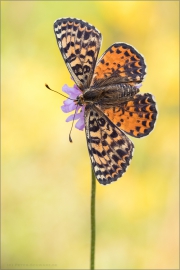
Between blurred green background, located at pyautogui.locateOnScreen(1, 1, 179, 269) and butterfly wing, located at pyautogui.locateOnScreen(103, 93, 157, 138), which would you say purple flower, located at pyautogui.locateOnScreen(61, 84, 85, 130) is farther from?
blurred green background, located at pyautogui.locateOnScreen(1, 1, 179, 269)

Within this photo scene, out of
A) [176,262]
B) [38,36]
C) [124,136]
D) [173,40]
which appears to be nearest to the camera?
[124,136]

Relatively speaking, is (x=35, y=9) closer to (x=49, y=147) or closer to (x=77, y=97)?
(x=49, y=147)

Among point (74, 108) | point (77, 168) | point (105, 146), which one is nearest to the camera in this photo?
point (105, 146)

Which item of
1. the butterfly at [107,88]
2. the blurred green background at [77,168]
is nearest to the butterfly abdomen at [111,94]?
the butterfly at [107,88]

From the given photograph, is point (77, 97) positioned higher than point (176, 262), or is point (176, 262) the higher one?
point (77, 97)

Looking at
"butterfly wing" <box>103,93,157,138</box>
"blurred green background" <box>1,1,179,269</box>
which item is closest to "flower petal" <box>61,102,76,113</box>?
"butterfly wing" <box>103,93,157,138</box>

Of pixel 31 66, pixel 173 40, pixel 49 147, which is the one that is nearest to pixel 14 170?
pixel 49 147

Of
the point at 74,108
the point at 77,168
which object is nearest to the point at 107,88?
the point at 74,108

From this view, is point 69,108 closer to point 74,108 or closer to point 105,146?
point 74,108
